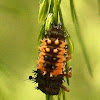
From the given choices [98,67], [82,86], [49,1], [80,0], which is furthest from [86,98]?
[49,1]

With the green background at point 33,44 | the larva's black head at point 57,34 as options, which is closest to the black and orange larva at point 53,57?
the larva's black head at point 57,34

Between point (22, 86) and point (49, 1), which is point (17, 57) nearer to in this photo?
point (22, 86)

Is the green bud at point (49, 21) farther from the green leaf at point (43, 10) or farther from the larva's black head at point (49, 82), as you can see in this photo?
the larva's black head at point (49, 82)

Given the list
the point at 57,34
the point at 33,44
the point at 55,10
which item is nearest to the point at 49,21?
the point at 55,10

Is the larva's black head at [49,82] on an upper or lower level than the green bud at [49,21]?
lower

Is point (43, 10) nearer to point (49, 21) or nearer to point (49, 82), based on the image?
point (49, 21)

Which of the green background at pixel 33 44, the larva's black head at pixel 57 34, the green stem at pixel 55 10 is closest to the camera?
the green stem at pixel 55 10
